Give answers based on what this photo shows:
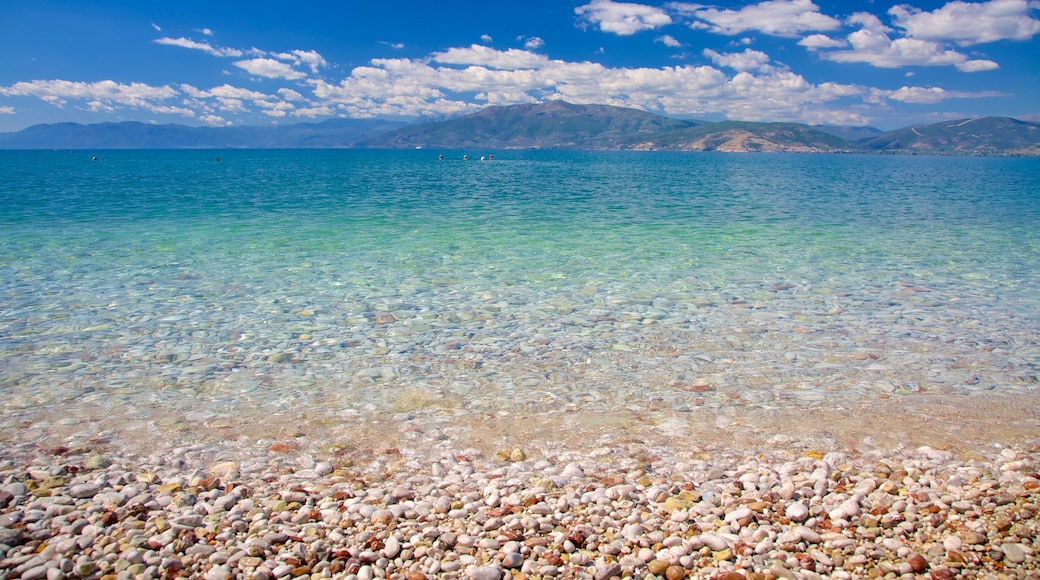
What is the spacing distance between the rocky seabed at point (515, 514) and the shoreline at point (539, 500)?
1.0 inches

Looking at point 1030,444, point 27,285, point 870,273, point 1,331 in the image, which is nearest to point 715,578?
point 1030,444

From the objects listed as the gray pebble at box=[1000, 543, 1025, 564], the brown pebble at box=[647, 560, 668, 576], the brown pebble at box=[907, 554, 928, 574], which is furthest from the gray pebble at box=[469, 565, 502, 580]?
the gray pebble at box=[1000, 543, 1025, 564]

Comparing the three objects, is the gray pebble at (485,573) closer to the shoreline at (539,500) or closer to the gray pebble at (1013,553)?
the shoreline at (539,500)

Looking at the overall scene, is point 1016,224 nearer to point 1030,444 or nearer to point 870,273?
point 870,273

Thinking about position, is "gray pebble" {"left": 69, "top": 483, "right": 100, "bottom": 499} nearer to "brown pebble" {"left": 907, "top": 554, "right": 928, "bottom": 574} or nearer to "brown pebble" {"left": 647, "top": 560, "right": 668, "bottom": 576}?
"brown pebble" {"left": 647, "top": 560, "right": 668, "bottom": 576}

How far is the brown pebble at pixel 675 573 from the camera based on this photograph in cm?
536

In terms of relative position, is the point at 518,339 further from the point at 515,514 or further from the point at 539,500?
the point at 515,514

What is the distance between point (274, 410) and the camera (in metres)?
9.37

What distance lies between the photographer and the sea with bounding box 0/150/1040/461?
891 cm

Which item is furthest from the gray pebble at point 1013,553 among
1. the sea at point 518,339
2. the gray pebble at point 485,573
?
the gray pebble at point 485,573

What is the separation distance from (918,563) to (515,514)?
3.72 m

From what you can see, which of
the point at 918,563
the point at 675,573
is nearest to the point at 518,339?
the point at 675,573

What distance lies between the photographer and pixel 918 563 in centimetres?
543

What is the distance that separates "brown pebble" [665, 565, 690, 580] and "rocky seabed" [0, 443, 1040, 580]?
2 cm
